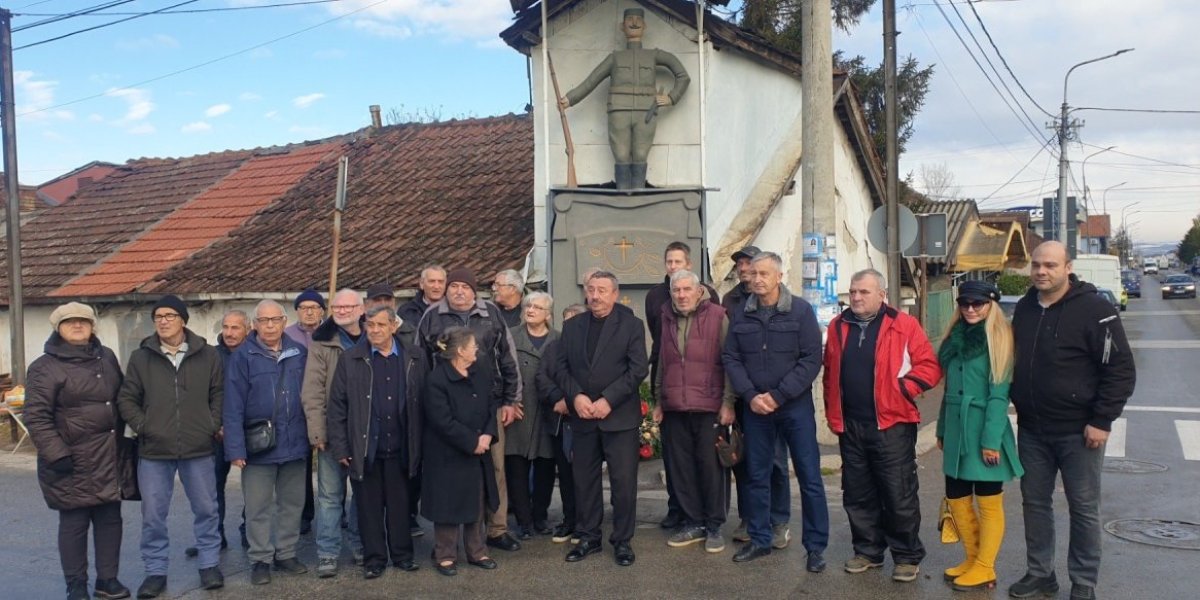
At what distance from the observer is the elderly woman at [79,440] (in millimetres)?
5859

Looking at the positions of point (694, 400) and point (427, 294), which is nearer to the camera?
point (694, 400)

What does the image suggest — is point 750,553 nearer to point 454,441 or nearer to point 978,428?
point 978,428

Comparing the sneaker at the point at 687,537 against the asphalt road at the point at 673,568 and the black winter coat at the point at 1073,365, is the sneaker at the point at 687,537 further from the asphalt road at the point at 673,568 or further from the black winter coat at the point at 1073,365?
the black winter coat at the point at 1073,365

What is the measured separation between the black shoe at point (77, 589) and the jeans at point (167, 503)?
1.15 ft

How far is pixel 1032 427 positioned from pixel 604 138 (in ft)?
24.3

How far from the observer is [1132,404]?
13664mm

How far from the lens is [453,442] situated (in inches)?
251

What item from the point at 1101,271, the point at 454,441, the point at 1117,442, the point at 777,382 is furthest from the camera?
the point at 1101,271

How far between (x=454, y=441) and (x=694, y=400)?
1.54m

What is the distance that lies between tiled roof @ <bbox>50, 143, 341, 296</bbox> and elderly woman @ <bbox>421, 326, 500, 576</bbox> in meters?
10.5

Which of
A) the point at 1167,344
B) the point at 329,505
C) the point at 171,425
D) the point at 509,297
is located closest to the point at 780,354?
the point at 509,297

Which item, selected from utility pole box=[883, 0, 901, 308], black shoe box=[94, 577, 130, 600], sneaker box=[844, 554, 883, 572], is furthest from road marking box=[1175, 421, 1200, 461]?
black shoe box=[94, 577, 130, 600]

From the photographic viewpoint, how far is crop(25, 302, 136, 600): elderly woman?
19.2ft

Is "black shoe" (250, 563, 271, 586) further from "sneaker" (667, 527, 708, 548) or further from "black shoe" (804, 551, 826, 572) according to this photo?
"black shoe" (804, 551, 826, 572)
